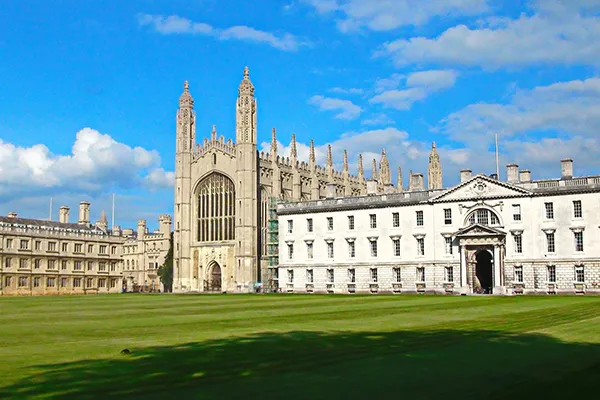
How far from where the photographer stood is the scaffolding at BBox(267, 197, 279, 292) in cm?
7950

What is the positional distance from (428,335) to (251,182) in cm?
6278

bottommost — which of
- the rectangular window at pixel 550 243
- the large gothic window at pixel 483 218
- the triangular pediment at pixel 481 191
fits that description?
the rectangular window at pixel 550 243

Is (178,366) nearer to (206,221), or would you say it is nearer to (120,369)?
(120,369)

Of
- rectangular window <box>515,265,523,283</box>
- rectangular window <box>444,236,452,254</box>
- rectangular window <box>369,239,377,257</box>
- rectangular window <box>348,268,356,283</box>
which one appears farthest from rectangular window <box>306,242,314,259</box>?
rectangular window <box>515,265,523,283</box>

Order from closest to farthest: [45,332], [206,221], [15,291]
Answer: [45,332] → [15,291] → [206,221]

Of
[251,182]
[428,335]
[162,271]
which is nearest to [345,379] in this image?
[428,335]

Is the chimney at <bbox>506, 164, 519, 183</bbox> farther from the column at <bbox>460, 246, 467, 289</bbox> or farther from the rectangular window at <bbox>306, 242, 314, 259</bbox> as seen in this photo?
the rectangular window at <bbox>306, 242, 314, 259</bbox>

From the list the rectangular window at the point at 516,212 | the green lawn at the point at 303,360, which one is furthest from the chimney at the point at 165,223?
the green lawn at the point at 303,360

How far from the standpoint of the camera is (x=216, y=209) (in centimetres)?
8531

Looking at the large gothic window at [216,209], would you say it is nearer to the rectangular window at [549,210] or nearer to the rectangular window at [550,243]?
the rectangular window at [549,210]

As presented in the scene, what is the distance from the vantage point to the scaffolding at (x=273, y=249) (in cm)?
7950

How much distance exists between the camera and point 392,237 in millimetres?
66062

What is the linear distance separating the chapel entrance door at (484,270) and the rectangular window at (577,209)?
835 cm

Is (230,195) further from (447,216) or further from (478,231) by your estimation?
(478,231)
